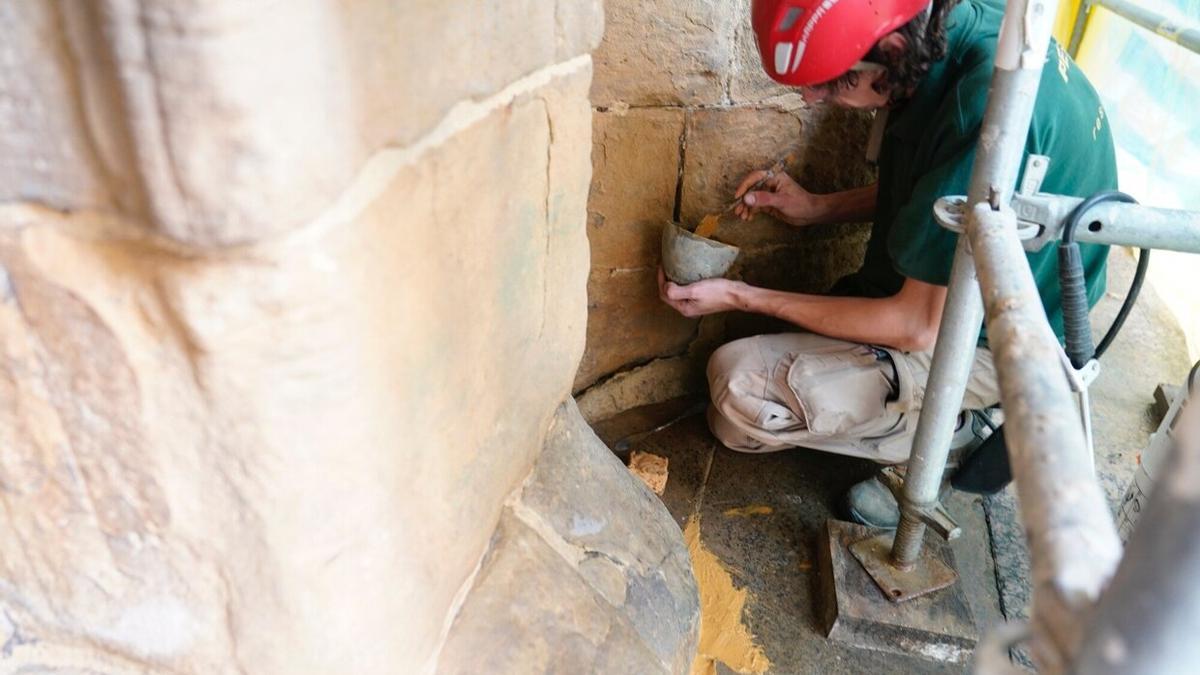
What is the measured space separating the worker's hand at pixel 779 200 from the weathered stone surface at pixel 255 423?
4.38 ft

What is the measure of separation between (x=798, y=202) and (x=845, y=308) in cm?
36

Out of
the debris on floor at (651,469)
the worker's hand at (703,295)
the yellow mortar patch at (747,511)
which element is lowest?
the yellow mortar patch at (747,511)

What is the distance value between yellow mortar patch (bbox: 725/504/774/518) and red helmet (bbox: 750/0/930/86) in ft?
3.54

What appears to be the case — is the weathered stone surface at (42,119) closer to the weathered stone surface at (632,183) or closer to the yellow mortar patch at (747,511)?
the weathered stone surface at (632,183)

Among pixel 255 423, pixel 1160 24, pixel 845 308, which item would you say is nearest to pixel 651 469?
pixel 845 308

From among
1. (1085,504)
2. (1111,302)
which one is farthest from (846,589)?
(1111,302)

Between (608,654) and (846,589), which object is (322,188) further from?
(846,589)

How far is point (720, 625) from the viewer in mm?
1918

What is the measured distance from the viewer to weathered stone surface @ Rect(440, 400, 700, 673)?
105 cm

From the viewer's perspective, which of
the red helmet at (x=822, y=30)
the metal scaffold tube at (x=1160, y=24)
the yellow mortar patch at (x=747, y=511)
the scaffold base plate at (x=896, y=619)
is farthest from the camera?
the metal scaffold tube at (x=1160, y=24)

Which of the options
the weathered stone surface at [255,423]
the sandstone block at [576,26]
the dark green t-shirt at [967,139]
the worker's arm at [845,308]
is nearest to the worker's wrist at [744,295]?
the worker's arm at [845,308]

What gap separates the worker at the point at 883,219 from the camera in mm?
1621

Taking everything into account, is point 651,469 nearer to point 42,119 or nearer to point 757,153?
point 757,153

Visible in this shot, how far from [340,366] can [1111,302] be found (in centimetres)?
324
